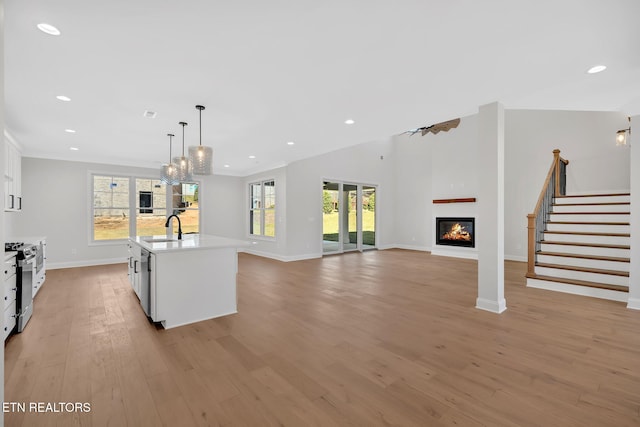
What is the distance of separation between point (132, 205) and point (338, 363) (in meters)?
7.00

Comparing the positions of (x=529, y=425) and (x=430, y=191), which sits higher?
(x=430, y=191)

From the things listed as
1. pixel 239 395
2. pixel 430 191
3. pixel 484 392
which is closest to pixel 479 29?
pixel 484 392

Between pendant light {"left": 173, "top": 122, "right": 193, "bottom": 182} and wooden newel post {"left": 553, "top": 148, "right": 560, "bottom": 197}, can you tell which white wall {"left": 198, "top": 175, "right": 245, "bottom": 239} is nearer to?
pendant light {"left": 173, "top": 122, "right": 193, "bottom": 182}

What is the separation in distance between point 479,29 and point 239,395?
3.03 metres

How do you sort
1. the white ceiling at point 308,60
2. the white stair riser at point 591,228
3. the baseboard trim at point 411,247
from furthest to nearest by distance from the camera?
the baseboard trim at point 411,247
the white stair riser at point 591,228
the white ceiling at point 308,60

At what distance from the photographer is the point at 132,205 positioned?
23.9 feet

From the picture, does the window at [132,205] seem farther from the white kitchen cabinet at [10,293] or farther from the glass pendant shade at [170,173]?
the white kitchen cabinet at [10,293]

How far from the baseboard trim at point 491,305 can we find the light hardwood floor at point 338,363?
0.11 meters

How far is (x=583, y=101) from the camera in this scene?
3.55 m

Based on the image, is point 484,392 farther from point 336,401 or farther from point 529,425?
point 336,401

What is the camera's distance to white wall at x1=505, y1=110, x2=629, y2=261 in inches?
241

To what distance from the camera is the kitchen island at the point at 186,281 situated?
3107mm

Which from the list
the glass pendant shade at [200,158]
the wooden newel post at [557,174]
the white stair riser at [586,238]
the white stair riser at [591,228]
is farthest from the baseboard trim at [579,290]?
the glass pendant shade at [200,158]

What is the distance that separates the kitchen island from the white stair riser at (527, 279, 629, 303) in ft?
15.0
